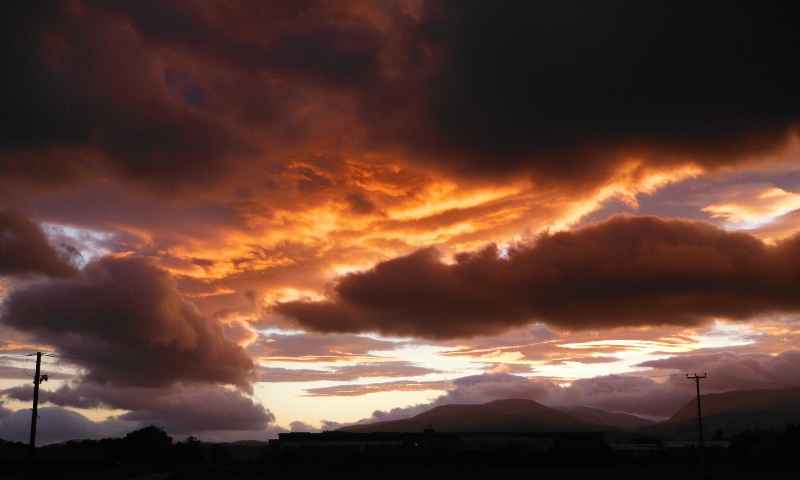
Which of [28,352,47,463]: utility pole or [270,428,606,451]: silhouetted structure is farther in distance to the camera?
[270,428,606,451]: silhouetted structure

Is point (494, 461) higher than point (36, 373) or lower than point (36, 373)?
lower

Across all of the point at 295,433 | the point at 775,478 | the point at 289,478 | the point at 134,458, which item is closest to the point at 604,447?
the point at 775,478

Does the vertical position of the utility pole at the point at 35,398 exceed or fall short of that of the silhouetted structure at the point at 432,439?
it exceeds it

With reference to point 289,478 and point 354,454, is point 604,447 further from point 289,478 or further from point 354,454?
point 289,478

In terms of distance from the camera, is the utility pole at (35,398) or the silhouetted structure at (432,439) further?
the silhouetted structure at (432,439)

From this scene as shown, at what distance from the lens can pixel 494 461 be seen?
137m

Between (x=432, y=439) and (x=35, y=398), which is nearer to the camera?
(x=35, y=398)

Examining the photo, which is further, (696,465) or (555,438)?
(555,438)

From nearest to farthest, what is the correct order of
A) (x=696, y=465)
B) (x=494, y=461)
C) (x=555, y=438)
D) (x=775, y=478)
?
(x=775, y=478) < (x=696, y=465) < (x=494, y=461) < (x=555, y=438)

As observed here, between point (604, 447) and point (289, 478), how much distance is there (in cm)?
6755

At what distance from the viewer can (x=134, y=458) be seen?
19175 centimetres

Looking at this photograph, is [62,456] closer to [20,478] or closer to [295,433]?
[295,433]

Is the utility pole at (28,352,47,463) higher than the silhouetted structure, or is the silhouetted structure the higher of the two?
the utility pole at (28,352,47,463)

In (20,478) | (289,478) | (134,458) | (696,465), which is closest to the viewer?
(20,478)
